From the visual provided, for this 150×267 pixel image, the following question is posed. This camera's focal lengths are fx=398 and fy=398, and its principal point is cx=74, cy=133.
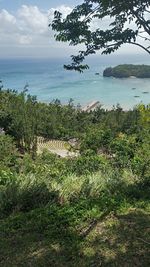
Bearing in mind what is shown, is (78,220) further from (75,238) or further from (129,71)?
(129,71)

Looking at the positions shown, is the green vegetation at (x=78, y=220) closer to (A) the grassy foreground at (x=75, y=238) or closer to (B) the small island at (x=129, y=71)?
(A) the grassy foreground at (x=75, y=238)

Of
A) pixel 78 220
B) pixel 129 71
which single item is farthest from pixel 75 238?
pixel 129 71

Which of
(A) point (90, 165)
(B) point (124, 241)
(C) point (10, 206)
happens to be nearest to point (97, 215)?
(B) point (124, 241)

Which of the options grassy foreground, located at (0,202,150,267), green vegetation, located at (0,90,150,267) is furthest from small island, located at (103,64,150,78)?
grassy foreground, located at (0,202,150,267)

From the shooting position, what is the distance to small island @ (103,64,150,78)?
113 m

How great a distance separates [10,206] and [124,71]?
123m

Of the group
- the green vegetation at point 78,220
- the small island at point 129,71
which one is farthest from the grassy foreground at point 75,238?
the small island at point 129,71

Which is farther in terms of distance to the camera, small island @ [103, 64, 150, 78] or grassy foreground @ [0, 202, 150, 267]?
small island @ [103, 64, 150, 78]

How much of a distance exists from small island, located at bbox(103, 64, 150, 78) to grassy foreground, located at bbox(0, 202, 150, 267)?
10500 cm

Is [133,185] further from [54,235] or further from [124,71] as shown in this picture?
[124,71]

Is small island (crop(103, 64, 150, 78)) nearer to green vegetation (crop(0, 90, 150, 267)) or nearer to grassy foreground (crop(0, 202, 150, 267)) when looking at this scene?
green vegetation (crop(0, 90, 150, 267))

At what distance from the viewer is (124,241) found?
168 inches

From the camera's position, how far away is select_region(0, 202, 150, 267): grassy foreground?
3943 millimetres

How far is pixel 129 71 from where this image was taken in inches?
4843
